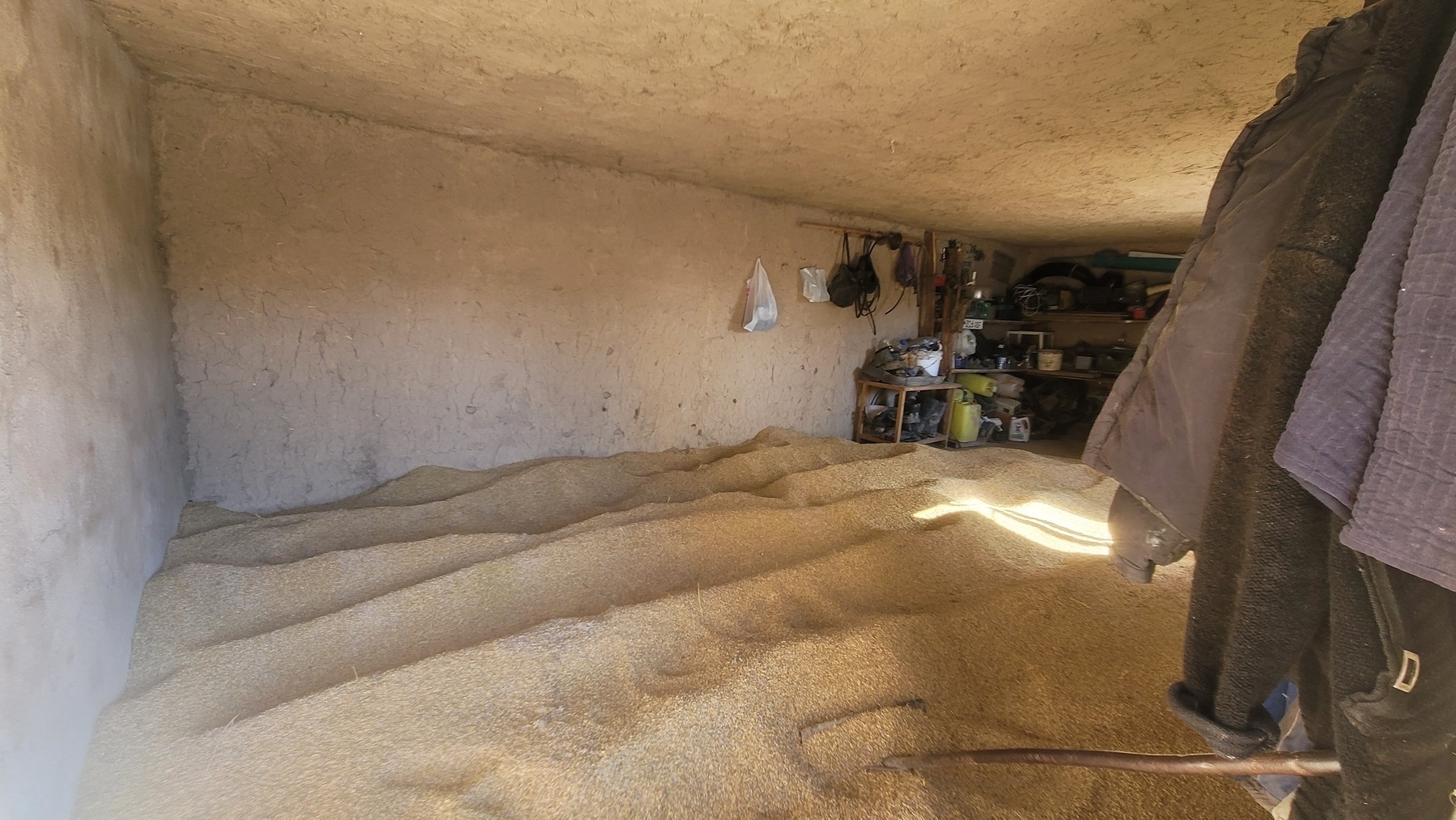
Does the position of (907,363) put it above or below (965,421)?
above

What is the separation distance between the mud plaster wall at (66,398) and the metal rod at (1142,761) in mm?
1588

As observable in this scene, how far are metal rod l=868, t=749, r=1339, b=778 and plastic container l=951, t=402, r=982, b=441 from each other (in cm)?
374

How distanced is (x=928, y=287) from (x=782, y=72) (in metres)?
3.18

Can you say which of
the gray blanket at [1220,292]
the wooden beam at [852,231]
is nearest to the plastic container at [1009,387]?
the wooden beam at [852,231]

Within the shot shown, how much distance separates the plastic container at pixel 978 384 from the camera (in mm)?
4762

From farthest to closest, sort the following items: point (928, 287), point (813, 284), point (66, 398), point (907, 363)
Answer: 1. point (928, 287)
2. point (907, 363)
3. point (813, 284)
4. point (66, 398)

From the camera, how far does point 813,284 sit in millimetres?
3760

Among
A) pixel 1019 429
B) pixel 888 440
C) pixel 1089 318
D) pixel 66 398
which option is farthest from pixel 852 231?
pixel 66 398

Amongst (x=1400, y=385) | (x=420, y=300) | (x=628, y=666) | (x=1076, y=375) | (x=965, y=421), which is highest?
(x=420, y=300)

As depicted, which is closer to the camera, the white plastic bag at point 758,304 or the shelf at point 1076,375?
the white plastic bag at point 758,304

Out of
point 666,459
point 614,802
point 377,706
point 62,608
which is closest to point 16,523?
point 62,608

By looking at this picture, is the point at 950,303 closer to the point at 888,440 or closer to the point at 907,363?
the point at 907,363

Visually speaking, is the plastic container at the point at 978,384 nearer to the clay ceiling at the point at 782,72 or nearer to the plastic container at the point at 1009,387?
the plastic container at the point at 1009,387

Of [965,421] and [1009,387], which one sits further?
[1009,387]
